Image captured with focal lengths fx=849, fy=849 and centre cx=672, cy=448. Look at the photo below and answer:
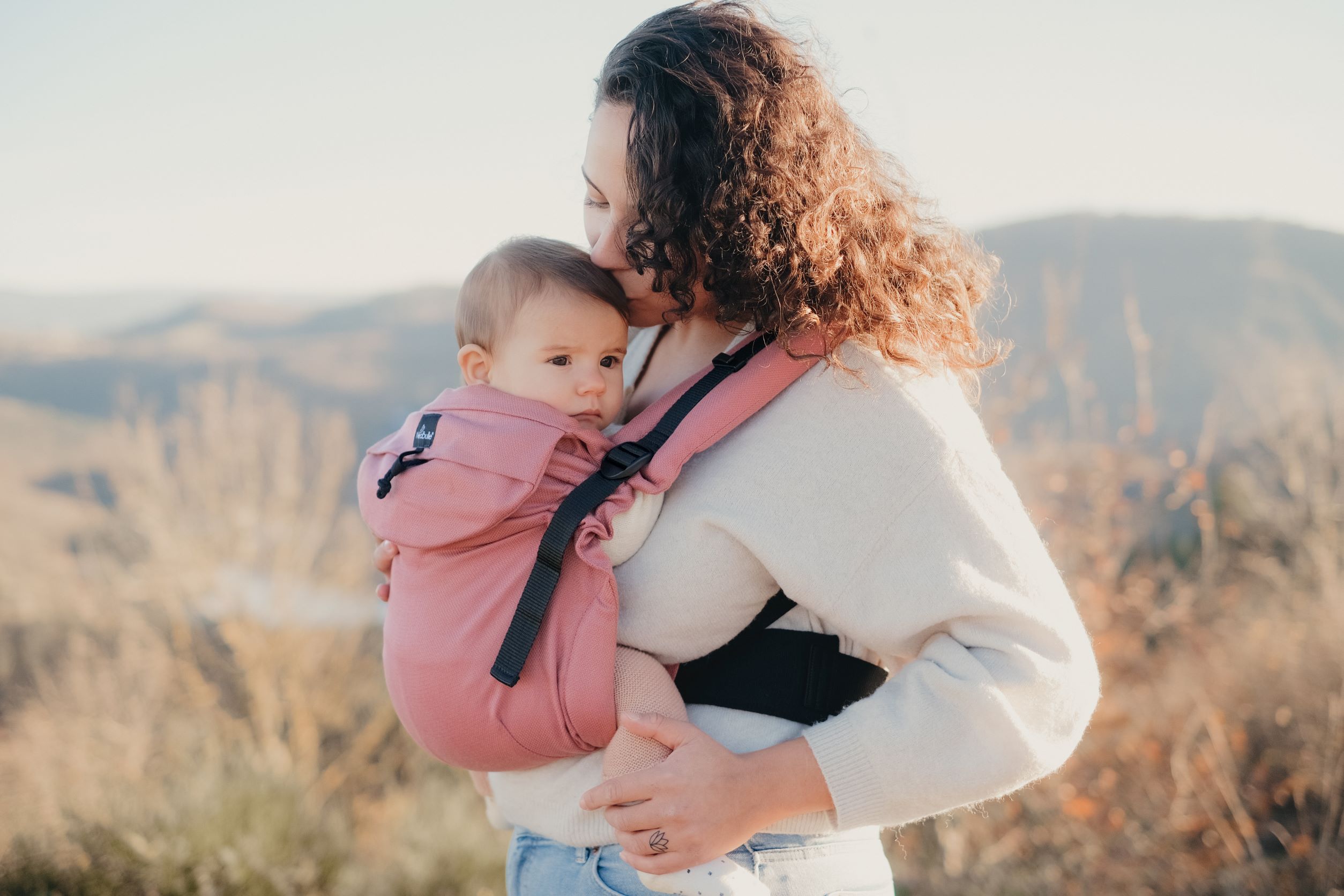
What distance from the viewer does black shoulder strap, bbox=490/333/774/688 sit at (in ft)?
3.94

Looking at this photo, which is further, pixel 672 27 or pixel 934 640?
pixel 672 27

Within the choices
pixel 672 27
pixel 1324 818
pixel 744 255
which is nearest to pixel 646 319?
pixel 744 255

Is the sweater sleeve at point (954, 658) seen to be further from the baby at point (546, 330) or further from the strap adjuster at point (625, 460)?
the baby at point (546, 330)

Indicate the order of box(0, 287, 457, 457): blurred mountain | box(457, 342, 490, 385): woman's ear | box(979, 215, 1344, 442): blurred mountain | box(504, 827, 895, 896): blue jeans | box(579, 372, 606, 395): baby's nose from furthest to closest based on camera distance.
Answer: box(0, 287, 457, 457): blurred mountain → box(979, 215, 1344, 442): blurred mountain → box(457, 342, 490, 385): woman's ear → box(579, 372, 606, 395): baby's nose → box(504, 827, 895, 896): blue jeans

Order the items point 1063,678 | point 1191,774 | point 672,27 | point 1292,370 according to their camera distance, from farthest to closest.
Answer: point 1292,370 → point 1191,774 → point 672,27 → point 1063,678

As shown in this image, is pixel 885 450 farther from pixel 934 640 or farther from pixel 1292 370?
pixel 1292 370

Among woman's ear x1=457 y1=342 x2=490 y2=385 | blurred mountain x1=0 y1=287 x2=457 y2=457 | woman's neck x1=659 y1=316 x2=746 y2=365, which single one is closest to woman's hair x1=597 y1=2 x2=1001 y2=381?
woman's neck x1=659 y1=316 x2=746 y2=365

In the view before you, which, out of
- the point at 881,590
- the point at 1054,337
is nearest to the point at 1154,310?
the point at 1054,337

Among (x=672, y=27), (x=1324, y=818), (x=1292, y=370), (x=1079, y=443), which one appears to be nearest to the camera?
(x=672, y=27)

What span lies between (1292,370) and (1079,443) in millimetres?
2860

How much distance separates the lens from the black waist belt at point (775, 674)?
1264 millimetres

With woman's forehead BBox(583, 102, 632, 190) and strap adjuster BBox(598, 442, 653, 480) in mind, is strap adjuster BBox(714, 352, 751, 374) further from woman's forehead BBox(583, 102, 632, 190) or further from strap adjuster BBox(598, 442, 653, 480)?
woman's forehead BBox(583, 102, 632, 190)

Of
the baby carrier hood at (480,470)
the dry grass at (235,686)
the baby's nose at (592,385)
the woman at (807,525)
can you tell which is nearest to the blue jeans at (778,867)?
the woman at (807,525)

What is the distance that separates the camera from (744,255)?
1287 mm
